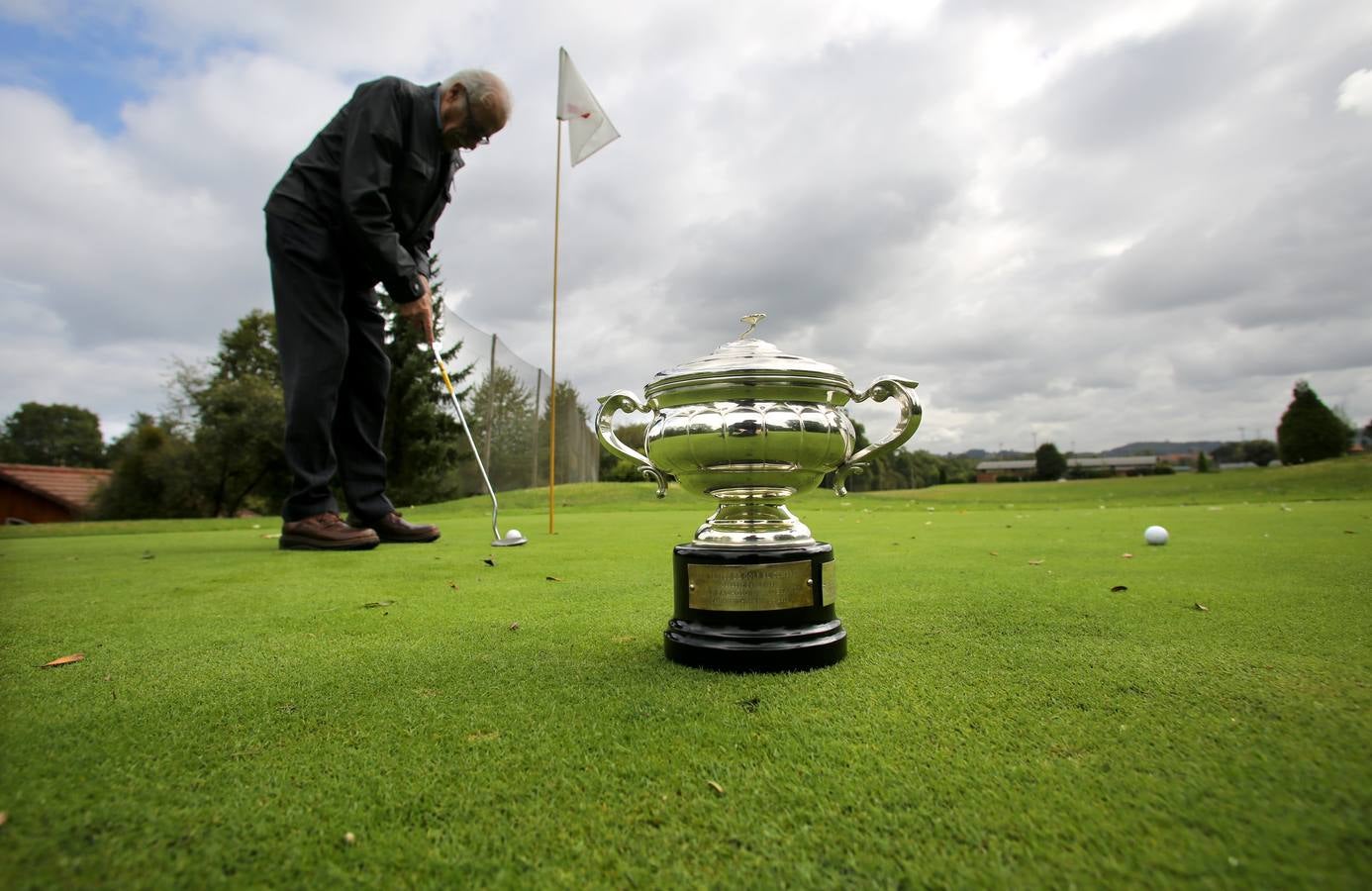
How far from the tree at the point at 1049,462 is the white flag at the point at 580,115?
4090 cm

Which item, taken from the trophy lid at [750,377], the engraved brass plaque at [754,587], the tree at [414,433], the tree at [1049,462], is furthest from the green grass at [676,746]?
the tree at [1049,462]

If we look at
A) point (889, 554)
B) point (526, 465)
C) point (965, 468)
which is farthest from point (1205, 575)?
point (965, 468)

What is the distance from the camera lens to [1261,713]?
99cm

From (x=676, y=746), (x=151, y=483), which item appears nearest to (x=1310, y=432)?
(x=676, y=746)

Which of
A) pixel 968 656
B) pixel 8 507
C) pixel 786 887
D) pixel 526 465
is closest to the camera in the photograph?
pixel 786 887

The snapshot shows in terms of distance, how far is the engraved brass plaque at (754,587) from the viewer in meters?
1.38

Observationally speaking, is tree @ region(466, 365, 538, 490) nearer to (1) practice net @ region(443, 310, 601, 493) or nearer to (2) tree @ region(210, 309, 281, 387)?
(1) practice net @ region(443, 310, 601, 493)

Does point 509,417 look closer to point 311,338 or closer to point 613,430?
point 311,338

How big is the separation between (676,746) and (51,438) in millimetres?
59572

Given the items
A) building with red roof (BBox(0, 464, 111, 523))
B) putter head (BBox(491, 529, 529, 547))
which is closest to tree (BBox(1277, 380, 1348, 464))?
putter head (BBox(491, 529, 529, 547))

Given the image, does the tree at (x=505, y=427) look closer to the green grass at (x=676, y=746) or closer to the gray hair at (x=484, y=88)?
the gray hair at (x=484, y=88)

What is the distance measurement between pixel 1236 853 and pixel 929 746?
1.08 ft

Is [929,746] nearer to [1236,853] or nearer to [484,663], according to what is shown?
[1236,853]

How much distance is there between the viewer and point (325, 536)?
3205 millimetres
